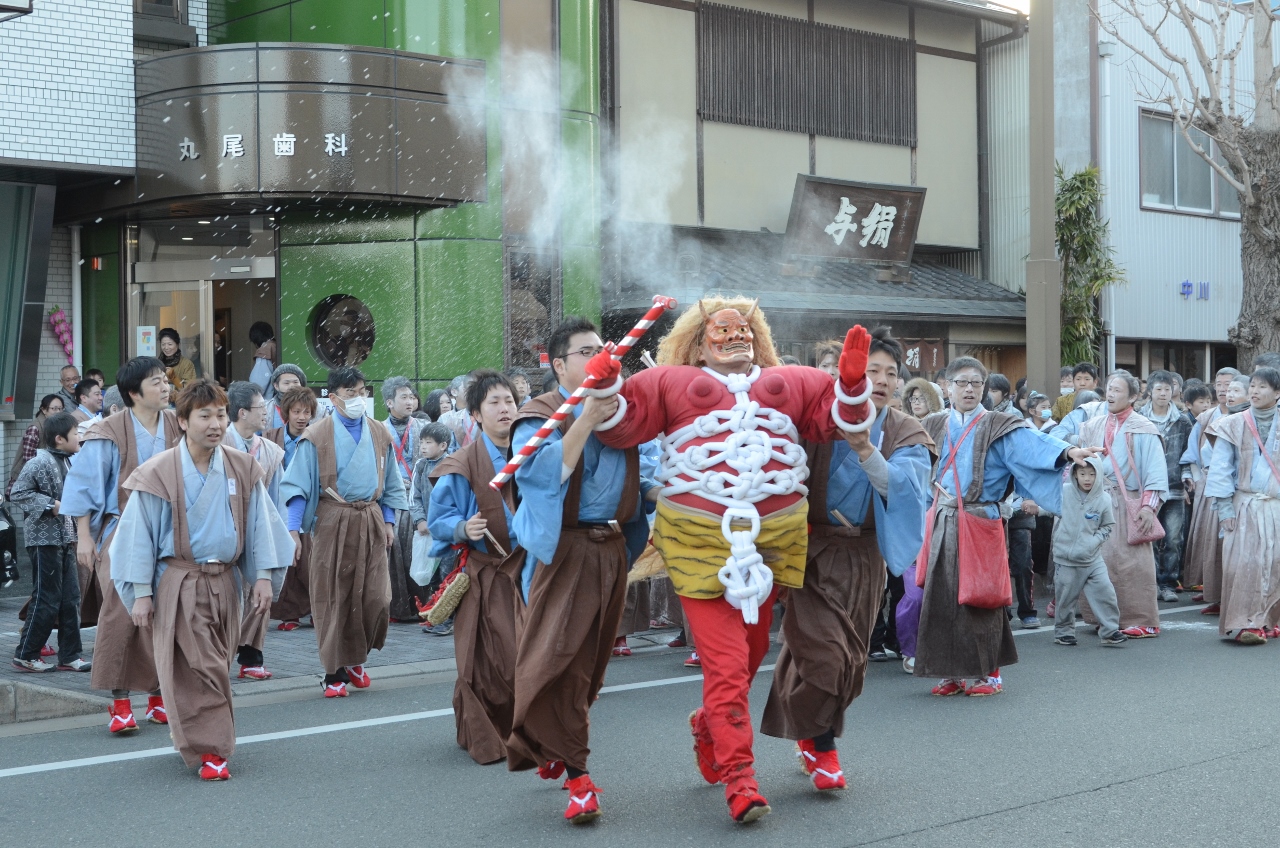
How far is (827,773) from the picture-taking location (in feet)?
17.5

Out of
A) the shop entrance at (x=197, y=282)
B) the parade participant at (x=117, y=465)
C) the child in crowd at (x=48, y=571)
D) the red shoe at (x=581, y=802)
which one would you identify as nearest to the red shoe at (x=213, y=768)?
the parade participant at (x=117, y=465)

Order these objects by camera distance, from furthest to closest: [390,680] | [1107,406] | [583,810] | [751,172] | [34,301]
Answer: [751,172] → [34,301] → [1107,406] → [390,680] → [583,810]

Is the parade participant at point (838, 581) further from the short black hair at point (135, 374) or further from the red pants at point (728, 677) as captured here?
the short black hair at point (135, 374)

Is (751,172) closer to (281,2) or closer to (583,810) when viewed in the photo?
(281,2)

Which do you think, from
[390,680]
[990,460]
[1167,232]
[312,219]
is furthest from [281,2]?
[1167,232]

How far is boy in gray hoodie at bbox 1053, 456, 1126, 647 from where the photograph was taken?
9.15m

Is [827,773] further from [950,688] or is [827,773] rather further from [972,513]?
[972,513]

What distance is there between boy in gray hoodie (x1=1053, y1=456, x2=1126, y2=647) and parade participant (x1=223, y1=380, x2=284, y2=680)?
16.7 ft

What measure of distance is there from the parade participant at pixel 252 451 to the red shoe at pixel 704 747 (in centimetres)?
312

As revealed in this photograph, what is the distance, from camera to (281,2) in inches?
647

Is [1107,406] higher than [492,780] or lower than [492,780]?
higher

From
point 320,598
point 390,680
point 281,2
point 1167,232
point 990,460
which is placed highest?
point 281,2

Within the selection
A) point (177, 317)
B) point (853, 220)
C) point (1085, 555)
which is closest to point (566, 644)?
point (1085, 555)

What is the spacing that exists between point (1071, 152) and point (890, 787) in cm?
1856
